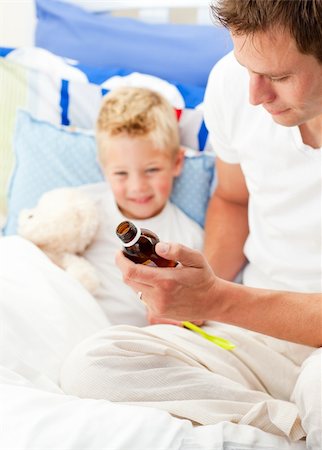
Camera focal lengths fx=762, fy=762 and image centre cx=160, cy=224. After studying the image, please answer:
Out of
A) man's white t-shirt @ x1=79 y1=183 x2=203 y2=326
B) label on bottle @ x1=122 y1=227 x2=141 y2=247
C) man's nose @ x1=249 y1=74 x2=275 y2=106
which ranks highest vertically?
man's nose @ x1=249 y1=74 x2=275 y2=106

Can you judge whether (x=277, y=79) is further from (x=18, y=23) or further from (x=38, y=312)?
(x=18, y=23)

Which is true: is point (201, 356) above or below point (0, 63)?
below

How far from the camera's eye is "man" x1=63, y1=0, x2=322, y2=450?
119 centimetres

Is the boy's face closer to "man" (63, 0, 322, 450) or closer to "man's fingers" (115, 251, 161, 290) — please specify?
"man" (63, 0, 322, 450)

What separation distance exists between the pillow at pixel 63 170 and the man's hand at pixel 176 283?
2.25 feet

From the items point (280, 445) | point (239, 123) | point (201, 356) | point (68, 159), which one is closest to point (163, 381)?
point (201, 356)

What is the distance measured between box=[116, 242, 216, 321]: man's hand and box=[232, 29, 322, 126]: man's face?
0.30m

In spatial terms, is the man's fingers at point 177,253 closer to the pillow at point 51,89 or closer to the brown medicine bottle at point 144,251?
the brown medicine bottle at point 144,251

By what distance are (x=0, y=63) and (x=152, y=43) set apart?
0.43 m

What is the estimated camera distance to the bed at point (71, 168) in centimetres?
112

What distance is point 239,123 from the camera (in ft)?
5.33

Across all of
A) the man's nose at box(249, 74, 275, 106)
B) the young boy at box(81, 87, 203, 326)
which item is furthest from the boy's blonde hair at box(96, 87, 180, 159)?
the man's nose at box(249, 74, 275, 106)

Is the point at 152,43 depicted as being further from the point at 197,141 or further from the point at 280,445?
the point at 280,445

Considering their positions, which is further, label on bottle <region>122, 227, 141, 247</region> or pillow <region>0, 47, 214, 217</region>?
pillow <region>0, 47, 214, 217</region>
